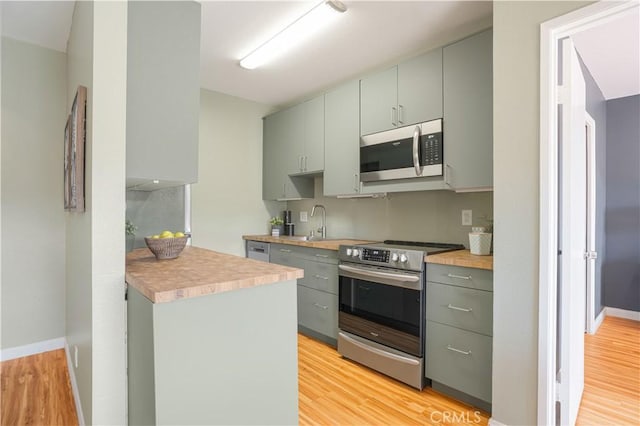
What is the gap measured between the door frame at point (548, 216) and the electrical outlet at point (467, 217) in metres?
0.92

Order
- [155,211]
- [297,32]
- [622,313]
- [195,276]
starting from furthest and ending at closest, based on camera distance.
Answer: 1. [622,313]
2. [155,211]
3. [297,32]
4. [195,276]

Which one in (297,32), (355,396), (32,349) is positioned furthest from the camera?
(32,349)

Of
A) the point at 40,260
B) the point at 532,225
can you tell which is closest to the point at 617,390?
the point at 532,225

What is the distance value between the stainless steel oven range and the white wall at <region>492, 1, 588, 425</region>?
518 millimetres

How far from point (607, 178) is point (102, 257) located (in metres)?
4.98

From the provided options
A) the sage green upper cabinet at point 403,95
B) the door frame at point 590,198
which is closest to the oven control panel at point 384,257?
the sage green upper cabinet at point 403,95

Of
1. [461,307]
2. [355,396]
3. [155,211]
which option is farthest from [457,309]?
[155,211]

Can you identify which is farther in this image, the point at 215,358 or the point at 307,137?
the point at 307,137

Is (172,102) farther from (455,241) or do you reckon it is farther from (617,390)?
(617,390)

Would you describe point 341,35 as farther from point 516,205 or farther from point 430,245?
point 430,245

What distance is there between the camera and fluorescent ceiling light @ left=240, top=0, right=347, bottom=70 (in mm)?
2031

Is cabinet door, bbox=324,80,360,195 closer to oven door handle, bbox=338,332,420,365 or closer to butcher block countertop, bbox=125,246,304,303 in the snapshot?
oven door handle, bbox=338,332,420,365

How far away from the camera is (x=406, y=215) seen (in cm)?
298

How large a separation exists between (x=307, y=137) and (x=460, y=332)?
2.35 meters
